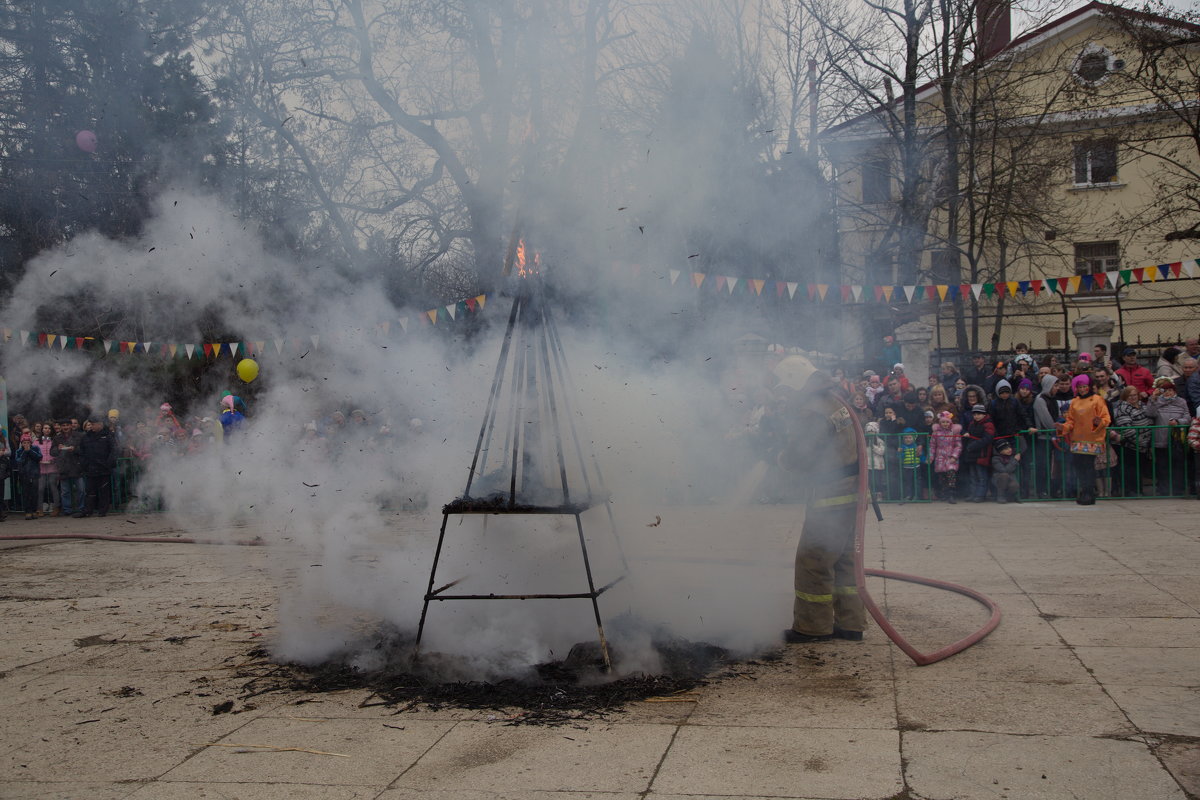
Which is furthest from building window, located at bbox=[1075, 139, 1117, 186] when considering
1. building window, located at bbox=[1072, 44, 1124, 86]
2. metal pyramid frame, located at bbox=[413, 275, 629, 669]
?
metal pyramid frame, located at bbox=[413, 275, 629, 669]

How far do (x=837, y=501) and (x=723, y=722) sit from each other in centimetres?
190

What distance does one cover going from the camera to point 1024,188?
17609 mm

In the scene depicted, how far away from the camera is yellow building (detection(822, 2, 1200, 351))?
1116cm

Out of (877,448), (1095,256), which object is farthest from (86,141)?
(1095,256)

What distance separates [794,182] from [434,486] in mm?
3647

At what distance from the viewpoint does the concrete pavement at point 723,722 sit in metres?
3.32

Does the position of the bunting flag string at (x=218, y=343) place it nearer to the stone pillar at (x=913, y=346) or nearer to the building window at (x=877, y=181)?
the building window at (x=877, y=181)

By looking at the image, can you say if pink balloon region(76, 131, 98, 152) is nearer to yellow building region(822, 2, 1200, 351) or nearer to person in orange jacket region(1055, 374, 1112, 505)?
yellow building region(822, 2, 1200, 351)

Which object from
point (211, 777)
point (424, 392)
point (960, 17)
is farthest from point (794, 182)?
point (960, 17)

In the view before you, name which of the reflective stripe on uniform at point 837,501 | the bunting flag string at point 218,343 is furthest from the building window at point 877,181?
the reflective stripe on uniform at point 837,501

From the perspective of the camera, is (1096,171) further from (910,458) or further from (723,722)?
(723,722)

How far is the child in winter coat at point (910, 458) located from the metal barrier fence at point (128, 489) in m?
10.6

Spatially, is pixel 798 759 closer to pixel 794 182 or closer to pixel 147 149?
pixel 794 182

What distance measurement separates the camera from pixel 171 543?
34.0 ft
